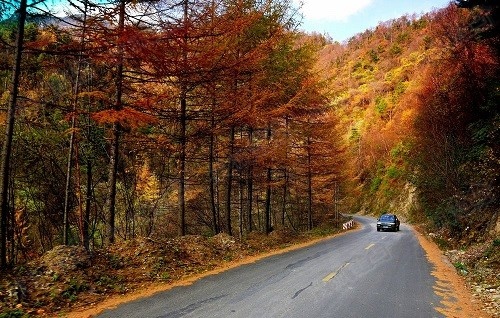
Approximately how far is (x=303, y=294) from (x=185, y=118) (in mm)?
7788

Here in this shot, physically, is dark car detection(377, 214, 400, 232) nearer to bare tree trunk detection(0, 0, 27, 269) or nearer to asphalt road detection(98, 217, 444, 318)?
asphalt road detection(98, 217, 444, 318)

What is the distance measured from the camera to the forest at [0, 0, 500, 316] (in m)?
9.60

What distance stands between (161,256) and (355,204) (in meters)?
63.4

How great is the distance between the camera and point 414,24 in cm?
10300

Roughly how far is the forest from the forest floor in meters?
0.93

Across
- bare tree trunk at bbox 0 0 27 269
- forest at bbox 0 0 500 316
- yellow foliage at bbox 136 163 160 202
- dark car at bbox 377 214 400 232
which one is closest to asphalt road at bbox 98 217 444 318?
bare tree trunk at bbox 0 0 27 269

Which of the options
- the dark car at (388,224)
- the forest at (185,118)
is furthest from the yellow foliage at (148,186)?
the dark car at (388,224)

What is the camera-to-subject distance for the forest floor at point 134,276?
697 cm

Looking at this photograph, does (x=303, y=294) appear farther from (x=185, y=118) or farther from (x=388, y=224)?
(x=388, y=224)

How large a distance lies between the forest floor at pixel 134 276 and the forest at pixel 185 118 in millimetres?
932

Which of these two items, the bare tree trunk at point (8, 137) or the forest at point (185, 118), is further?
the forest at point (185, 118)

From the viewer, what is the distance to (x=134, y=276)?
30.4 ft

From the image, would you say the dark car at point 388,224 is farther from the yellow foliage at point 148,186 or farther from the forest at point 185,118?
the yellow foliage at point 148,186

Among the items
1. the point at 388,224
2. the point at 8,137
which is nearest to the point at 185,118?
the point at 8,137
